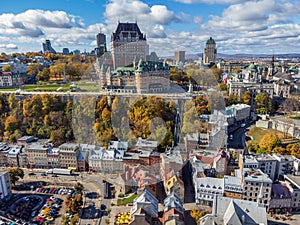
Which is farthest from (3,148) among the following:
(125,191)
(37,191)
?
(125,191)

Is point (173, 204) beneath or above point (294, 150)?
beneath

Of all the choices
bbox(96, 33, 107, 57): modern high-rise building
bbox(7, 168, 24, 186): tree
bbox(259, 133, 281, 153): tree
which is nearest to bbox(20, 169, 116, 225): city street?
bbox(7, 168, 24, 186): tree

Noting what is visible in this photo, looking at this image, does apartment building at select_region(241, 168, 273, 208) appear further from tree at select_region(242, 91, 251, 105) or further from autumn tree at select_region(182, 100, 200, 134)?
tree at select_region(242, 91, 251, 105)

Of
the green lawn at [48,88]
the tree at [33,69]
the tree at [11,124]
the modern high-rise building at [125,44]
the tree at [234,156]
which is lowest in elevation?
the tree at [234,156]

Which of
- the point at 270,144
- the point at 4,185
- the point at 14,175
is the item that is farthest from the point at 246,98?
the point at 4,185

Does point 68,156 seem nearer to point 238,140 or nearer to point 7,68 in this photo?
point 238,140

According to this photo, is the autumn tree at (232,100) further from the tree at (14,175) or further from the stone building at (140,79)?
the tree at (14,175)

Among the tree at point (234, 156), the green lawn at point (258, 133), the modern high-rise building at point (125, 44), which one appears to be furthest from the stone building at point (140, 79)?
the tree at point (234, 156)

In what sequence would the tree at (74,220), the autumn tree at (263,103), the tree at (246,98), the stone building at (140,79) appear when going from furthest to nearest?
the tree at (246,98)
the autumn tree at (263,103)
the stone building at (140,79)
the tree at (74,220)
